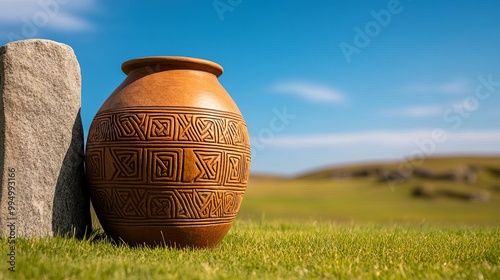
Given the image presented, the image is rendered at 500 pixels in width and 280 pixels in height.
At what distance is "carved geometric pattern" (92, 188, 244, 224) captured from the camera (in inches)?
197

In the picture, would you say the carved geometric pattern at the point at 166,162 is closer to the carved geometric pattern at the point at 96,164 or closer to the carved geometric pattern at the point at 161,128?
the carved geometric pattern at the point at 161,128

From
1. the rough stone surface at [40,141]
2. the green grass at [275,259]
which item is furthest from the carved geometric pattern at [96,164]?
the green grass at [275,259]

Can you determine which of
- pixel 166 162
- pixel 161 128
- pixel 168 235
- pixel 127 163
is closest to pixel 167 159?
pixel 166 162

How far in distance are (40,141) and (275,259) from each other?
111 inches

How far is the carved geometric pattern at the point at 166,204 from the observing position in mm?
5004

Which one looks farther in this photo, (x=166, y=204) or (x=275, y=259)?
(x=166, y=204)

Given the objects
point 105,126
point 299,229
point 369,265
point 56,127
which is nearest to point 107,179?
point 105,126

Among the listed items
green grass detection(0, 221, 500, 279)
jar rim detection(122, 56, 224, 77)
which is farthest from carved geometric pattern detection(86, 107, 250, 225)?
jar rim detection(122, 56, 224, 77)

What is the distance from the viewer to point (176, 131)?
496 cm

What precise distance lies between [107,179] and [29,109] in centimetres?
118

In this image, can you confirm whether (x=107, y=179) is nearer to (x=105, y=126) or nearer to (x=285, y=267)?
(x=105, y=126)

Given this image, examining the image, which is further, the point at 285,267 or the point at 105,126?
the point at 105,126

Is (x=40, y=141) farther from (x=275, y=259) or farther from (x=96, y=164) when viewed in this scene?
(x=275, y=259)

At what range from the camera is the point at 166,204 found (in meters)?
5.02
